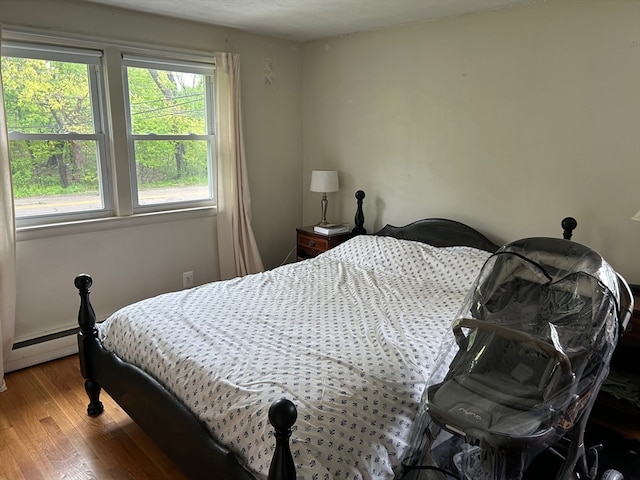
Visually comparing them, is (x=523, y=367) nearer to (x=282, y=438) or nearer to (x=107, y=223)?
(x=282, y=438)

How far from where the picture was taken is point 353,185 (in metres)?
4.08

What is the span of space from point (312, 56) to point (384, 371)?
3184mm

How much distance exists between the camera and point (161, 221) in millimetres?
3623

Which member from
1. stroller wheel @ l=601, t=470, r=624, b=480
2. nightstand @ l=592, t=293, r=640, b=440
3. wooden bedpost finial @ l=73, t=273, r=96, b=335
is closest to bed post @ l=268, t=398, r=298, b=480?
stroller wheel @ l=601, t=470, r=624, b=480

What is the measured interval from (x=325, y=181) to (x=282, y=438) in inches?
109

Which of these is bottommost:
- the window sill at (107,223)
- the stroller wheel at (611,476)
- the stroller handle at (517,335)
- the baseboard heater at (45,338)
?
the stroller wheel at (611,476)

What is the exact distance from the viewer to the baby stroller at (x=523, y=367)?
1.55 m

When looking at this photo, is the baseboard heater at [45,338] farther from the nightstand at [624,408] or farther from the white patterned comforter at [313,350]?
the nightstand at [624,408]

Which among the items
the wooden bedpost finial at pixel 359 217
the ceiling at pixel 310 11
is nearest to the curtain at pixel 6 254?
the ceiling at pixel 310 11

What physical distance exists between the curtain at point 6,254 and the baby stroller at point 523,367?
2545 mm

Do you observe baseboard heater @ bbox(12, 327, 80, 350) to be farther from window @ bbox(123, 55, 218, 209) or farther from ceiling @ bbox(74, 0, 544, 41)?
ceiling @ bbox(74, 0, 544, 41)

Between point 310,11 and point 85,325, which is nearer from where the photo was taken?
point 85,325

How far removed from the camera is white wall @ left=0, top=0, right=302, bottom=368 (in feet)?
10.1

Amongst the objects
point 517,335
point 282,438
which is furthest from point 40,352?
point 517,335
